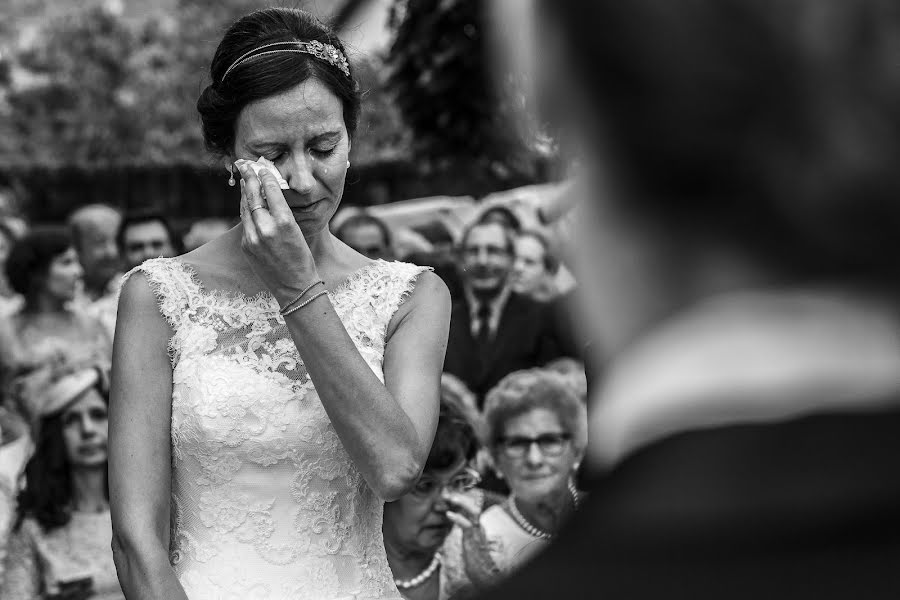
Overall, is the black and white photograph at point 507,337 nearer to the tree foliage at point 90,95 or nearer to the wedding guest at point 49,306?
the wedding guest at point 49,306

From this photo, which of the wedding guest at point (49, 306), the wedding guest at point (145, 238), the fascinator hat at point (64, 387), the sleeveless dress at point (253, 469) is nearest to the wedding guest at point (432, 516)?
the sleeveless dress at point (253, 469)

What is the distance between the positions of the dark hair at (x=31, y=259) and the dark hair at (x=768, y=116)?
20.6ft

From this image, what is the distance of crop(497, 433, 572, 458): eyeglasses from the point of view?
15.9 ft

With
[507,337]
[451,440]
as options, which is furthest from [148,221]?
[451,440]

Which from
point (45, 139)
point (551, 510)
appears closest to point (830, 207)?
point (551, 510)

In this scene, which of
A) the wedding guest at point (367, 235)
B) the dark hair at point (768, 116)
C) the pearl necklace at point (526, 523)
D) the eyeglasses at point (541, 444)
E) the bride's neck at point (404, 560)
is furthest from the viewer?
the wedding guest at point (367, 235)

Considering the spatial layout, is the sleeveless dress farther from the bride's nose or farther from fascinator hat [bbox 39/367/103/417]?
fascinator hat [bbox 39/367/103/417]

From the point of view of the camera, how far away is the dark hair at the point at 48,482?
5176 millimetres

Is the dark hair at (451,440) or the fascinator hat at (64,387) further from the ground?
the fascinator hat at (64,387)

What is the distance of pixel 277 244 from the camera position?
8.20 feet

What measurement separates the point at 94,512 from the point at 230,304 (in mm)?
2730

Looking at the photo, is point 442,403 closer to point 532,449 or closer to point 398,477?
point 532,449

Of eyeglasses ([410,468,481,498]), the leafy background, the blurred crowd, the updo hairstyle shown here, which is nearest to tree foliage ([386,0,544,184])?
the leafy background

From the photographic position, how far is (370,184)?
39.1 ft
